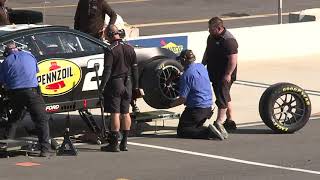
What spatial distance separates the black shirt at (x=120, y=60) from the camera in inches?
449


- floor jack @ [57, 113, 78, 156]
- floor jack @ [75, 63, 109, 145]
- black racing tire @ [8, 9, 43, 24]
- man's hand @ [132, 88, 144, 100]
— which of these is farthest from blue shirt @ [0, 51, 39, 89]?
black racing tire @ [8, 9, 43, 24]

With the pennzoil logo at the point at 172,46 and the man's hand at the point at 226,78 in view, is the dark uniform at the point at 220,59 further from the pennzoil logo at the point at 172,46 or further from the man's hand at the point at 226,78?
the pennzoil logo at the point at 172,46

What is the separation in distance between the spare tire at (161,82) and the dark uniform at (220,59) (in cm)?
53

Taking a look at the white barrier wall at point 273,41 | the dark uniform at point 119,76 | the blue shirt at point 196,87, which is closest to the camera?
the dark uniform at point 119,76

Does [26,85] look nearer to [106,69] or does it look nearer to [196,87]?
[106,69]

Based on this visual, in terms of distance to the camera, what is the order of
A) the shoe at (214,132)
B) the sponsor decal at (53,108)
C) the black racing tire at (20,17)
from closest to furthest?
1. the sponsor decal at (53,108)
2. the shoe at (214,132)
3. the black racing tire at (20,17)

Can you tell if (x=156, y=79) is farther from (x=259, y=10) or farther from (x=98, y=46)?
(x=259, y=10)

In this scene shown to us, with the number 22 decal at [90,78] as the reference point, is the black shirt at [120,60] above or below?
above

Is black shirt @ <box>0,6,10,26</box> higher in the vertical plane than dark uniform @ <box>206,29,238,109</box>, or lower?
higher

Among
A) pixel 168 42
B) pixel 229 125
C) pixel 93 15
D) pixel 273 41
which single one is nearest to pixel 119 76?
pixel 229 125

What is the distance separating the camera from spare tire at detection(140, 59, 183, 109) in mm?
12742

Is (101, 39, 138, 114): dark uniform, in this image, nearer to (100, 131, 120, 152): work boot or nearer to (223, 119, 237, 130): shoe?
(100, 131, 120, 152): work boot

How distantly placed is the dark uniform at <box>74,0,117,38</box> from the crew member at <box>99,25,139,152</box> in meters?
3.27

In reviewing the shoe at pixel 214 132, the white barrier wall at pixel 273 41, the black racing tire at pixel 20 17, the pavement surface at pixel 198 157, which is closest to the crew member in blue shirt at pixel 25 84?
the pavement surface at pixel 198 157
